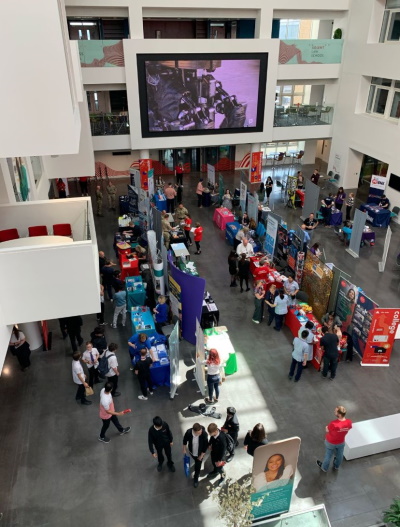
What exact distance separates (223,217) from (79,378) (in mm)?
10029

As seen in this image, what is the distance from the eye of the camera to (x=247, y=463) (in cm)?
763

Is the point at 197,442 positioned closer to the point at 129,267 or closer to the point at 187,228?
the point at 129,267

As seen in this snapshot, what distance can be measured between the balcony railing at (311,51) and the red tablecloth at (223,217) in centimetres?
900

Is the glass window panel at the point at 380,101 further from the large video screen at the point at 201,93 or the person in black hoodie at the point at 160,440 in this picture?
the person in black hoodie at the point at 160,440

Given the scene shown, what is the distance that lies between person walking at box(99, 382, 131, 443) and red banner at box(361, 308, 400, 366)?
572 cm

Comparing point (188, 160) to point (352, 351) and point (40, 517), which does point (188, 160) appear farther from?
point (40, 517)

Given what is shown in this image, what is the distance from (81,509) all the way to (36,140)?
5.78 meters

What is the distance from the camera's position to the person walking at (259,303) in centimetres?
1105

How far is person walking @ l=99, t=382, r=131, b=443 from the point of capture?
744cm

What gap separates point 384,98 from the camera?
19359 mm

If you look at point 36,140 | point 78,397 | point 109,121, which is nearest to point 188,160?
point 109,121

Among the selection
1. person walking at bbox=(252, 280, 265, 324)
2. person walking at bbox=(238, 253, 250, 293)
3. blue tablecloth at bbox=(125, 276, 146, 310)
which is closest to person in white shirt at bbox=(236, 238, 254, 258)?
→ person walking at bbox=(238, 253, 250, 293)

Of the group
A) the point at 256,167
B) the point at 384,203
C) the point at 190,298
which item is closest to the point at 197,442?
the point at 190,298

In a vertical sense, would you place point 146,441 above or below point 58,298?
below
